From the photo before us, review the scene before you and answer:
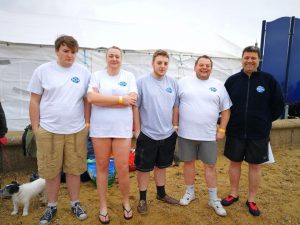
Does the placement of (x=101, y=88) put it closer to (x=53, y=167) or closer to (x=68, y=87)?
(x=68, y=87)

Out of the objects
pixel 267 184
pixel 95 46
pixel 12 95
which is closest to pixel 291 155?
pixel 267 184

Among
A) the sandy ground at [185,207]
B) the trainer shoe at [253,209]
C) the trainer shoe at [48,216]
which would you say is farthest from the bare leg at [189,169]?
A: the trainer shoe at [48,216]

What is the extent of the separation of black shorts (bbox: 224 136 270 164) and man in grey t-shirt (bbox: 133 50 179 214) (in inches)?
26.5

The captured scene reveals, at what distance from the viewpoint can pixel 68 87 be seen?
2639 mm

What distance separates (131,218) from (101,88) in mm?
1389

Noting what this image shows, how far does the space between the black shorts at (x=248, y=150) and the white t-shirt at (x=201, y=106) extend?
29 cm

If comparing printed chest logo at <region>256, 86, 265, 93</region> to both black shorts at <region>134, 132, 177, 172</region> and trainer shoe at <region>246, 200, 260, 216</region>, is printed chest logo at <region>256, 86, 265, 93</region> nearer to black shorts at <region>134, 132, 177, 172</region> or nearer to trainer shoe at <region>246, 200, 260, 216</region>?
black shorts at <region>134, 132, 177, 172</region>

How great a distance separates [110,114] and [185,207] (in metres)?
1.48

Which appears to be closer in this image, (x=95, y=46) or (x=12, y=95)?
(x=12, y=95)

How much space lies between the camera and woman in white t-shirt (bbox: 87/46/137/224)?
2.64 m

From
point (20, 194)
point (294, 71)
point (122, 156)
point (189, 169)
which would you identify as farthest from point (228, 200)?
point (294, 71)

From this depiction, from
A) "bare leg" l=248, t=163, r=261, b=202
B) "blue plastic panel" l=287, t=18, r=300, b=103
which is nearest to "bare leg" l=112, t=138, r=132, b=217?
"bare leg" l=248, t=163, r=261, b=202

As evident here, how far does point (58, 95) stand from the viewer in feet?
8.57

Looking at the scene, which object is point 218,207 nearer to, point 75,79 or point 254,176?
point 254,176
